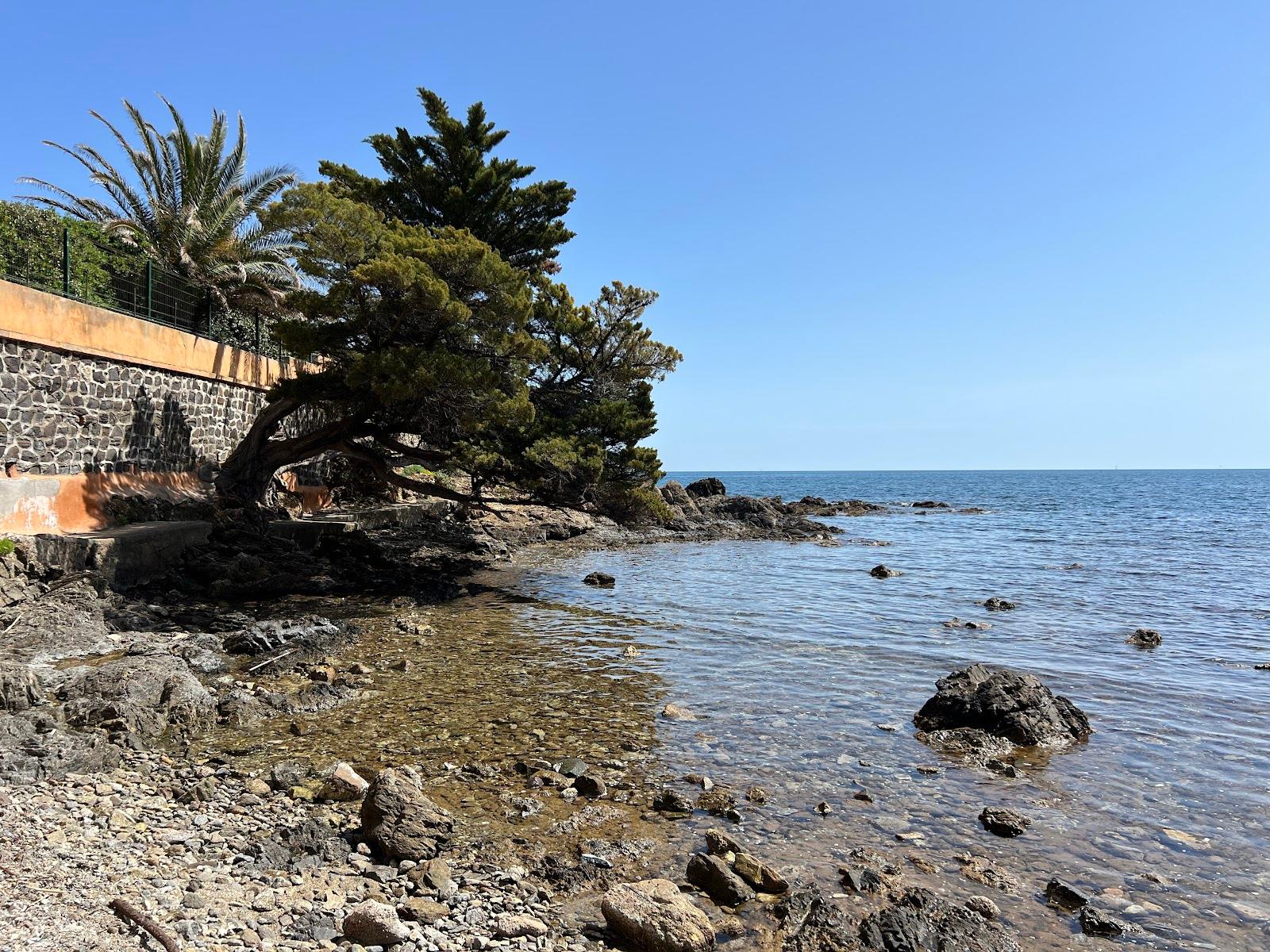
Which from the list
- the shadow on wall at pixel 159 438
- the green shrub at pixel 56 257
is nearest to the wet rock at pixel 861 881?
the green shrub at pixel 56 257

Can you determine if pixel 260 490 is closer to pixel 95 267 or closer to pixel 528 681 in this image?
pixel 95 267

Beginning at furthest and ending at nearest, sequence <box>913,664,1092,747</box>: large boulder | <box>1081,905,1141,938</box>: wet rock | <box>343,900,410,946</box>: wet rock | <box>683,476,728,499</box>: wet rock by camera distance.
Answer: <box>683,476,728,499</box>: wet rock, <box>913,664,1092,747</box>: large boulder, <box>1081,905,1141,938</box>: wet rock, <box>343,900,410,946</box>: wet rock

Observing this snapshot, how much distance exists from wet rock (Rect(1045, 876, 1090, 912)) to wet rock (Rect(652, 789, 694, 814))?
2375mm

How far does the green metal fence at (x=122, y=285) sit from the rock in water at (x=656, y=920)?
12.5 meters

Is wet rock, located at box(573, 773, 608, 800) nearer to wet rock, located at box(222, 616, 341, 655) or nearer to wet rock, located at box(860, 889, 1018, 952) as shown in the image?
wet rock, located at box(860, 889, 1018, 952)

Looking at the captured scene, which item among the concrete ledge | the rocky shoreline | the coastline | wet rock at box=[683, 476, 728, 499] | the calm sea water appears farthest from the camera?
wet rock at box=[683, 476, 728, 499]

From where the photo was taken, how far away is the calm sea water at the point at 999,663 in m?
5.12

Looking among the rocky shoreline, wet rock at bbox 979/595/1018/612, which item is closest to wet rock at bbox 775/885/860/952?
the rocky shoreline

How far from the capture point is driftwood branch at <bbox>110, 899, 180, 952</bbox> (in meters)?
Result: 3.16

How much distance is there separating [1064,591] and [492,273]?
642 inches

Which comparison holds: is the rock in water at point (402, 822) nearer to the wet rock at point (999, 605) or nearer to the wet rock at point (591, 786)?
the wet rock at point (591, 786)

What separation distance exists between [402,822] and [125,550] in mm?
8825

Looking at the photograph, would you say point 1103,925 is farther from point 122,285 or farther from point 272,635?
point 122,285

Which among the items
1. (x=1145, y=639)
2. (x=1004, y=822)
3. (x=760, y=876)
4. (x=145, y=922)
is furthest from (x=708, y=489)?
(x=145, y=922)
